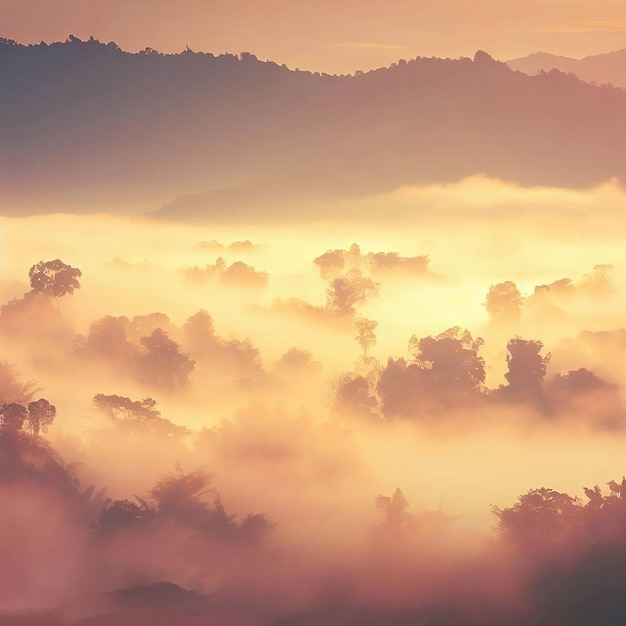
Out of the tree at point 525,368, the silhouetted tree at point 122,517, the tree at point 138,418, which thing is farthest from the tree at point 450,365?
the silhouetted tree at point 122,517

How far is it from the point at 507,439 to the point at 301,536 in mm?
41481

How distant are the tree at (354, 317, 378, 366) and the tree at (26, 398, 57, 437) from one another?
70.5 metres

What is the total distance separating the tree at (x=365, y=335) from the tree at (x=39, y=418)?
70504 mm

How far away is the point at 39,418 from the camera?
104312mm

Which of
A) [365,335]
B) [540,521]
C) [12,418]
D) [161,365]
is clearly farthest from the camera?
[365,335]

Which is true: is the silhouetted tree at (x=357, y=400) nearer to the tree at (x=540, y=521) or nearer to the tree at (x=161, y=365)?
the tree at (x=161, y=365)

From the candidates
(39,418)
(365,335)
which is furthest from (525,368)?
(39,418)

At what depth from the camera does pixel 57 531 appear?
93.3 meters

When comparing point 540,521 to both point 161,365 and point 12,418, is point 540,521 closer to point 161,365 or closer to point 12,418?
point 12,418

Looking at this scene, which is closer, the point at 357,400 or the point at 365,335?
the point at 357,400

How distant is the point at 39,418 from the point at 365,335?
85.4 metres

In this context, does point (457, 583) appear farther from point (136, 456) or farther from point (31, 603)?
point (136, 456)

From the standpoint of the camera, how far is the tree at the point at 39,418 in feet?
336

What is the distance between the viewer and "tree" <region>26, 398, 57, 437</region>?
4038 inches
